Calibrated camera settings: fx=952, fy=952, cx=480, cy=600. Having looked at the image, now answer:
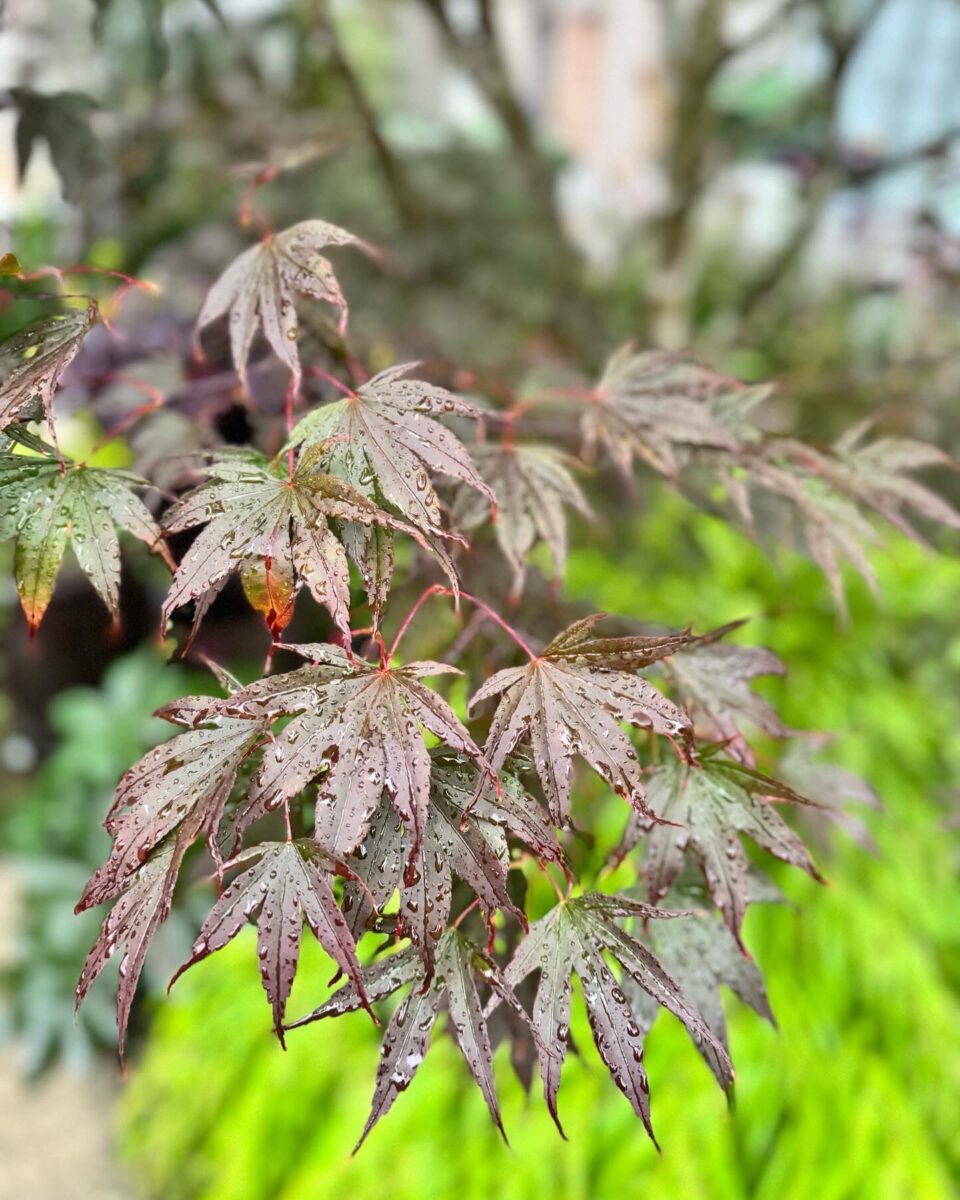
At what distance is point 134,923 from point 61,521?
0.24 metres

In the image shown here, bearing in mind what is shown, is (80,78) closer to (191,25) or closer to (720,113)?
(191,25)

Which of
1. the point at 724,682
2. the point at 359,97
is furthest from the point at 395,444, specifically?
the point at 359,97

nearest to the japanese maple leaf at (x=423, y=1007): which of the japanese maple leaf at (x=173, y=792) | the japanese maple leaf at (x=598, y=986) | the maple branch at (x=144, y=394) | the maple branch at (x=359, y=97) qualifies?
the japanese maple leaf at (x=598, y=986)

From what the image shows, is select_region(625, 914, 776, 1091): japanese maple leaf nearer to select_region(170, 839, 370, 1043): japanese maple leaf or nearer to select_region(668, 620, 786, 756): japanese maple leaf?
select_region(668, 620, 786, 756): japanese maple leaf

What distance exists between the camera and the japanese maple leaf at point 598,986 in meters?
0.50

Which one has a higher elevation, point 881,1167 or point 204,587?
point 204,587

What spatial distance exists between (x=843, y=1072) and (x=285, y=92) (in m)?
2.04

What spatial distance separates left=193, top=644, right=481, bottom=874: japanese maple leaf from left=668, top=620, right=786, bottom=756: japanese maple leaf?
9.4 inches

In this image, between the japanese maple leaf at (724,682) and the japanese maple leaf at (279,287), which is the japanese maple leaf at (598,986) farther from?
the japanese maple leaf at (279,287)

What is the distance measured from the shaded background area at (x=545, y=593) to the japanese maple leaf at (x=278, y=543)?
236 millimetres

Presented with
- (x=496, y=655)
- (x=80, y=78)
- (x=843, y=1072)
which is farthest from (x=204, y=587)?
(x=80, y=78)

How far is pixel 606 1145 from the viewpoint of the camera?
120cm

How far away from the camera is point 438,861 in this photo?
1.68ft

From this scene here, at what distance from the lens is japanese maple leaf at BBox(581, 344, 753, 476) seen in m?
0.76
